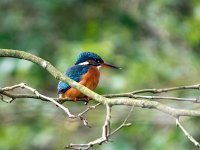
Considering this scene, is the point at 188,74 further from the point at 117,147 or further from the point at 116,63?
the point at 117,147

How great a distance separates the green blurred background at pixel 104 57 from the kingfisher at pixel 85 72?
1845 mm

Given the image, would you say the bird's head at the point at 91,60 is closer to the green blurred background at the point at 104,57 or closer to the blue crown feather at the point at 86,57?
the blue crown feather at the point at 86,57

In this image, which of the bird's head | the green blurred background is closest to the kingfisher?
the bird's head

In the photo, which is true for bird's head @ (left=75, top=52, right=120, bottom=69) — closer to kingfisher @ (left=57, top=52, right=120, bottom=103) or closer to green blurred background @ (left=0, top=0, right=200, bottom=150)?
kingfisher @ (left=57, top=52, right=120, bottom=103)

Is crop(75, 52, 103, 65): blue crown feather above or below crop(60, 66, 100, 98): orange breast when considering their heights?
above

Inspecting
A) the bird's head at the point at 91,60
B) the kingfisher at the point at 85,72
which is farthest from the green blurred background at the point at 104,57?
the bird's head at the point at 91,60

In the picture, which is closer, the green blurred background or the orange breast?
Result: the orange breast

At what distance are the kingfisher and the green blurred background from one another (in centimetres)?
184

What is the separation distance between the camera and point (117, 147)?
666cm

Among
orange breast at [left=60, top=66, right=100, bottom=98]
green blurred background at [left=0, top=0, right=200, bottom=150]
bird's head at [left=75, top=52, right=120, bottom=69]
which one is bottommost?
orange breast at [left=60, top=66, right=100, bottom=98]

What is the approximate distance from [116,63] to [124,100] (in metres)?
4.56

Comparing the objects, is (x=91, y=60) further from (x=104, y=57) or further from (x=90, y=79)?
(x=104, y=57)

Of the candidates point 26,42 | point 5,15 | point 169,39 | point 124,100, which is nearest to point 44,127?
point 26,42

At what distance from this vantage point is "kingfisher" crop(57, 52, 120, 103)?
4.20m
